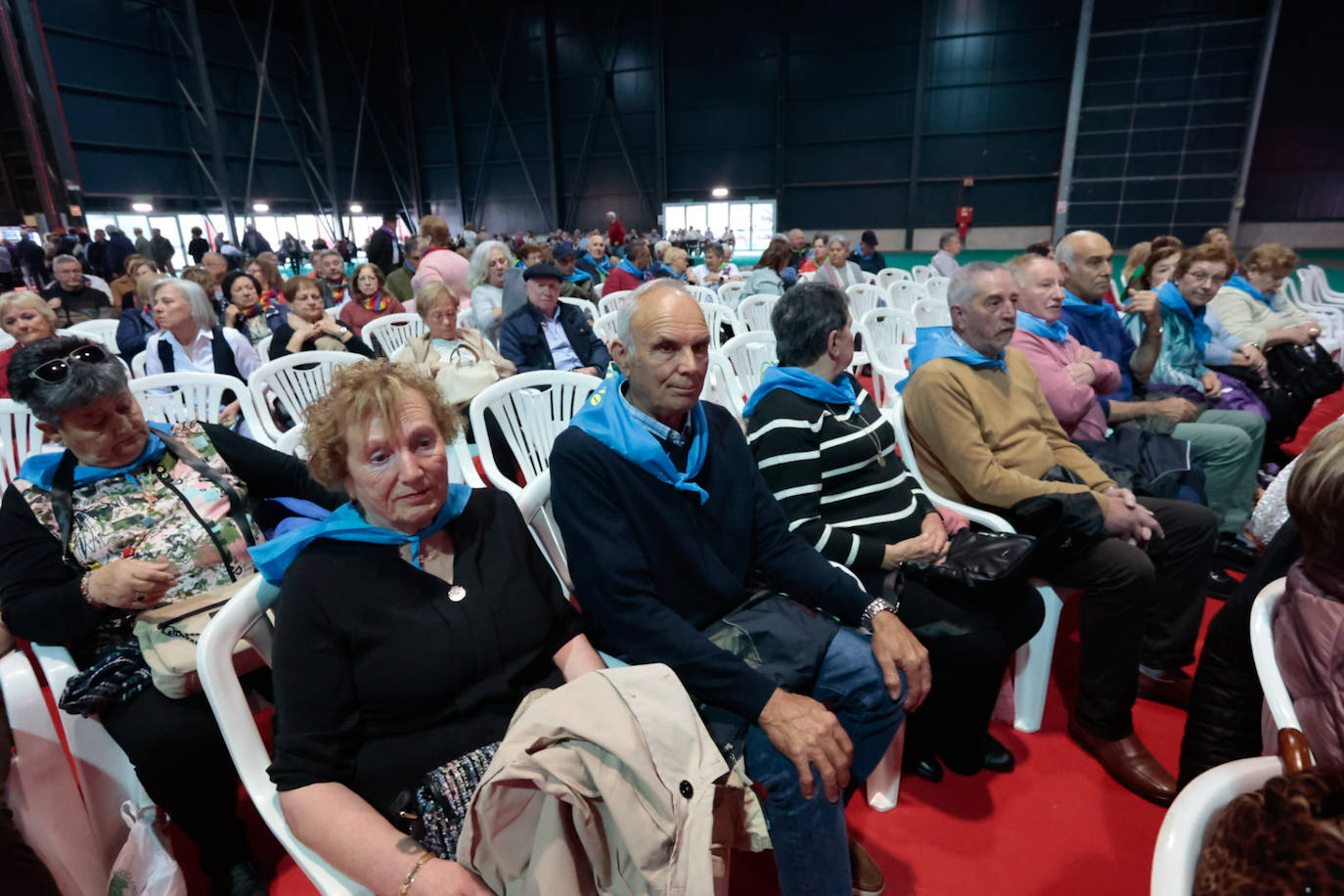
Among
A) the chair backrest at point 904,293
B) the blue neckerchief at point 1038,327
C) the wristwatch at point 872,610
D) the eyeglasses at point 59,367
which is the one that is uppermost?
the eyeglasses at point 59,367

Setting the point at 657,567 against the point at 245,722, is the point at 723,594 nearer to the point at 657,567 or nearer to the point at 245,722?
the point at 657,567

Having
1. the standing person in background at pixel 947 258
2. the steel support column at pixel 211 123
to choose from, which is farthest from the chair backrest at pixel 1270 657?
the steel support column at pixel 211 123

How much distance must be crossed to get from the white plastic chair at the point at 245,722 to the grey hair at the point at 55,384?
692 mm

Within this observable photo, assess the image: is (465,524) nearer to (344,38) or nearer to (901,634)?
(901,634)

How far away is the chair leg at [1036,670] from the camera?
6.66 ft

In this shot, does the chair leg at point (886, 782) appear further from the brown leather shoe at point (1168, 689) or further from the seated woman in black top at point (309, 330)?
the seated woman in black top at point (309, 330)

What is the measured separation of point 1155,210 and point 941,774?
15824mm

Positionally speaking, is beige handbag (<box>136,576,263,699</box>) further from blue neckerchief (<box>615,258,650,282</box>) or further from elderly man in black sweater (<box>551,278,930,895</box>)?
blue neckerchief (<box>615,258,650,282</box>)

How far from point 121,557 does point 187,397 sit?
5.17 feet

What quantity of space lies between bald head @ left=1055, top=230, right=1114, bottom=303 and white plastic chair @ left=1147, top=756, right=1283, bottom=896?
2.69 meters

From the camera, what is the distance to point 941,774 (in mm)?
1976

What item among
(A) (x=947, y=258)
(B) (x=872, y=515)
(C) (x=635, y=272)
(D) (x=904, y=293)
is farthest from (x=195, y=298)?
(A) (x=947, y=258)

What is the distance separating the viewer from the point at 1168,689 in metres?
2.23

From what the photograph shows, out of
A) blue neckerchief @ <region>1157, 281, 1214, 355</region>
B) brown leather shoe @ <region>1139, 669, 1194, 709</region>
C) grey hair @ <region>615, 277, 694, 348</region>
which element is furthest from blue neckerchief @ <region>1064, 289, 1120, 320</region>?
grey hair @ <region>615, 277, 694, 348</region>
